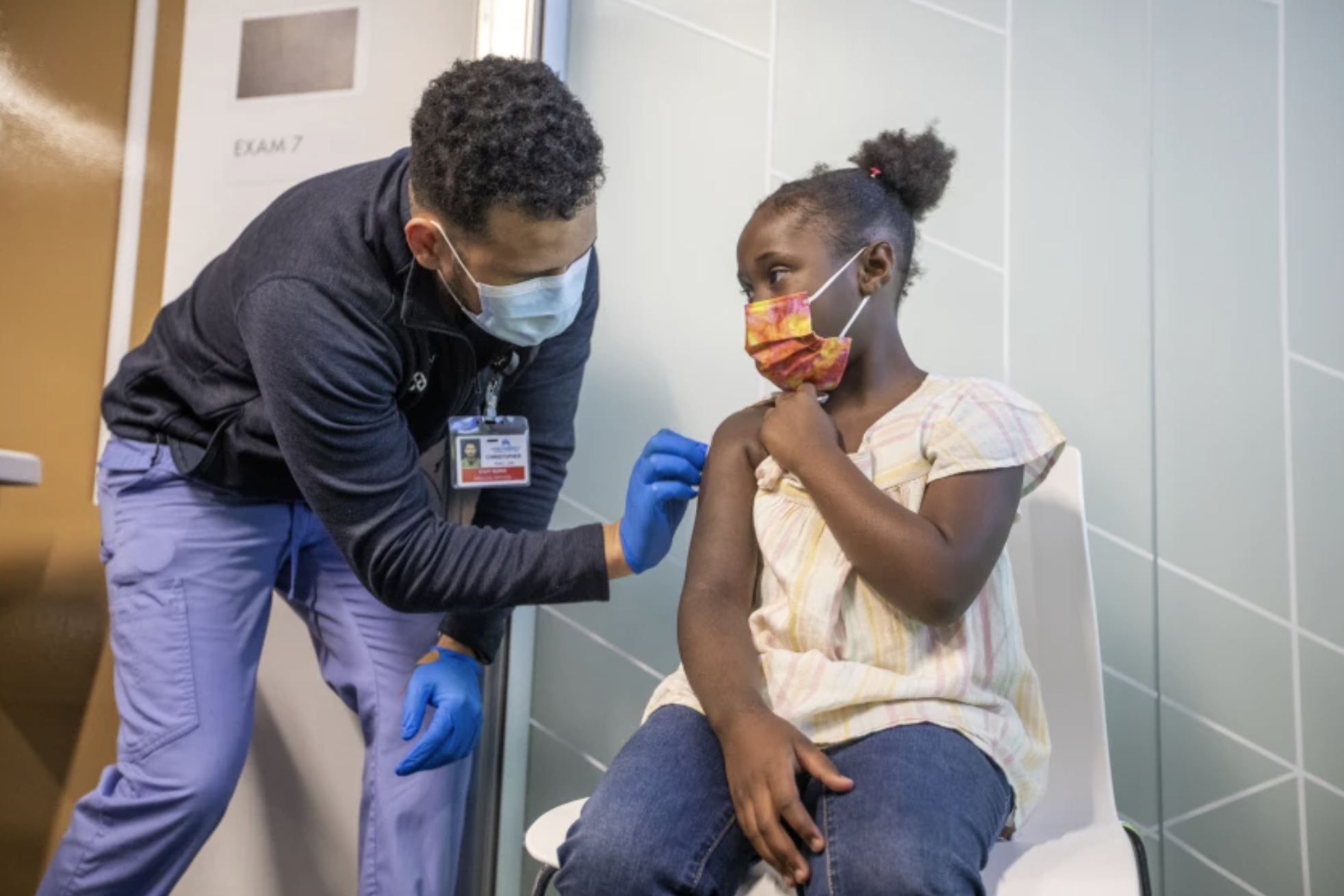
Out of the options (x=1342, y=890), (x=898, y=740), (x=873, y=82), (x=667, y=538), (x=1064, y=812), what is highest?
(x=873, y=82)

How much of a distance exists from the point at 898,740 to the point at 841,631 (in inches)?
5.9

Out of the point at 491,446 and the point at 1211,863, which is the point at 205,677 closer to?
the point at 491,446

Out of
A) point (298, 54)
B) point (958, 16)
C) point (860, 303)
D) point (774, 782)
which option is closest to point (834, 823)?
point (774, 782)

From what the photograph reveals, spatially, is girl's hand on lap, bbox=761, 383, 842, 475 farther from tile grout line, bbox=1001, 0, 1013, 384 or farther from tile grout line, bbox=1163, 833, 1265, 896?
tile grout line, bbox=1163, 833, 1265, 896

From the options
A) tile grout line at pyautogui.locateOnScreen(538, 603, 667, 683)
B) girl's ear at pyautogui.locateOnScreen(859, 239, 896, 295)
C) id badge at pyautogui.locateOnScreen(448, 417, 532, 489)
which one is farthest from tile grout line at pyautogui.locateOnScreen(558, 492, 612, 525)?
girl's ear at pyautogui.locateOnScreen(859, 239, 896, 295)

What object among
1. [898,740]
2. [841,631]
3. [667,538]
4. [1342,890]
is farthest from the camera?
[1342,890]

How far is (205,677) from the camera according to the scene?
156cm

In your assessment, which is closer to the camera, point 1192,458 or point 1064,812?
point 1064,812

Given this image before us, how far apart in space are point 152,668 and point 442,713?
1.42ft

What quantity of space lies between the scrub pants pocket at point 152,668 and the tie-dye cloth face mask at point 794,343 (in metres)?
0.94

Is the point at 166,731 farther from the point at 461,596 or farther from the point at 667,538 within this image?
the point at 667,538

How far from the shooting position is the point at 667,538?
1438mm

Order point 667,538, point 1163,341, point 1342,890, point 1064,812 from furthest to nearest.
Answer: point 1163,341 → point 1342,890 → point 667,538 → point 1064,812

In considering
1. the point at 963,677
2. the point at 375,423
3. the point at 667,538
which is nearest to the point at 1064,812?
the point at 963,677
